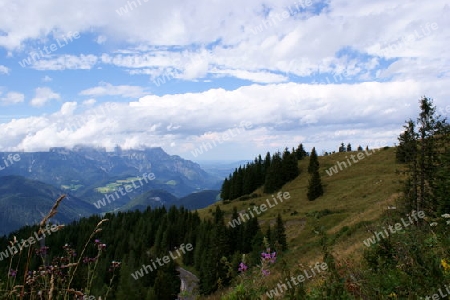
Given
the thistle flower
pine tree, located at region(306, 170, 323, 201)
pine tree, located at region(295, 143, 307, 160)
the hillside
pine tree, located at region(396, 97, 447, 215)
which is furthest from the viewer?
pine tree, located at region(295, 143, 307, 160)

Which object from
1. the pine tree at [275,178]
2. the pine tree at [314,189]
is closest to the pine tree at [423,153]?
the pine tree at [314,189]

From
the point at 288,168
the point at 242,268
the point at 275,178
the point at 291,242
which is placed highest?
the point at 242,268

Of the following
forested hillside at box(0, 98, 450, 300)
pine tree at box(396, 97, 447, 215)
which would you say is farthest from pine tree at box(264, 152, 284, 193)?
pine tree at box(396, 97, 447, 215)

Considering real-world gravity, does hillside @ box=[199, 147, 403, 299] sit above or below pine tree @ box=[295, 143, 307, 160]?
below

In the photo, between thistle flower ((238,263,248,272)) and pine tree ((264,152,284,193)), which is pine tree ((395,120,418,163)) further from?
pine tree ((264,152,284,193))

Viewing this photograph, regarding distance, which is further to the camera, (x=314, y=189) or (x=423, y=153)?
(x=314, y=189)

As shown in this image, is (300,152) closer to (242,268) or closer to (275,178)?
(275,178)

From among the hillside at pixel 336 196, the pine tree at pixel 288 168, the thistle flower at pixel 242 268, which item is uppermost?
the thistle flower at pixel 242 268

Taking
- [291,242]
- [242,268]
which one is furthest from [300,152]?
[242,268]

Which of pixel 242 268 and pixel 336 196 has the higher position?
pixel 242 268

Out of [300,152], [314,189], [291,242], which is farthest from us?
[300,152]

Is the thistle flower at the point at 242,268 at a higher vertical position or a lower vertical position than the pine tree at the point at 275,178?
higher

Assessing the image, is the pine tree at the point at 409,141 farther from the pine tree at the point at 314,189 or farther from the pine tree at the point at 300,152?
the pine tree at the point at 300,152

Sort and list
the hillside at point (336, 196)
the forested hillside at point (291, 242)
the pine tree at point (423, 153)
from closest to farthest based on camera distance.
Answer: the forested hillside at point (291, 242) → the pine tree at point (423, 153) → the hillside at point (336, 196)
